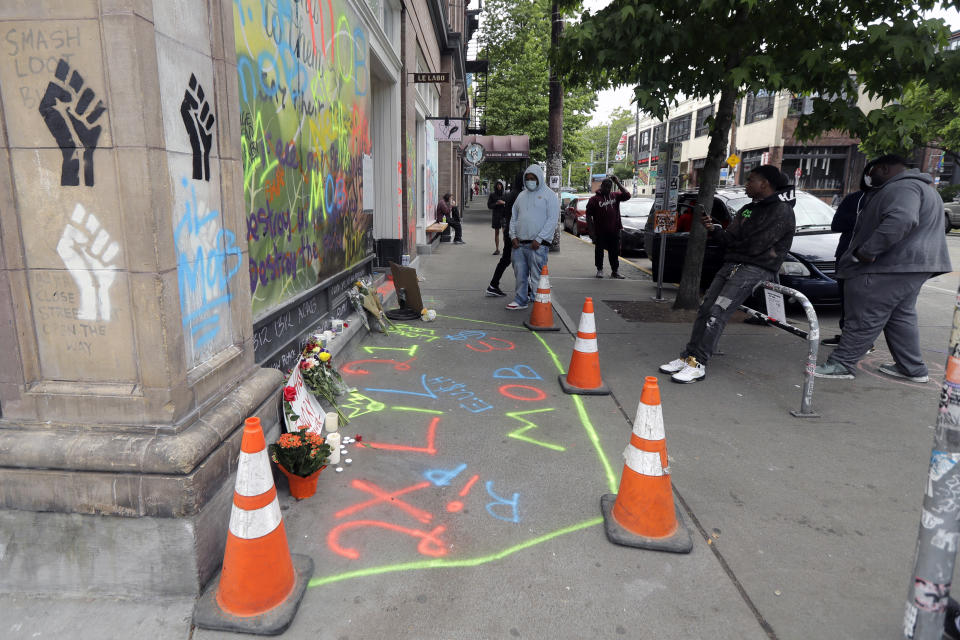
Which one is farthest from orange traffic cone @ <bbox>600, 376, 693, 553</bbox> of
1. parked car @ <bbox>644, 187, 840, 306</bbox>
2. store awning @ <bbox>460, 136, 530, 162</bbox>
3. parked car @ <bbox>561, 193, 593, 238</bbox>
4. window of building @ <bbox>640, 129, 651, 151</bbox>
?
window of building @ <bbox>640, 129, 651, 151</bbox>

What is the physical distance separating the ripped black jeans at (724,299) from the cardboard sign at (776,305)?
11.1 inches

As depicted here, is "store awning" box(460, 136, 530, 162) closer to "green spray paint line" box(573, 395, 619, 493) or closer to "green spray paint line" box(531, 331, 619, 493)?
"green spray paint line" box(531, 331, 619, 493)

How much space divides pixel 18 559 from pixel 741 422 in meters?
4.38

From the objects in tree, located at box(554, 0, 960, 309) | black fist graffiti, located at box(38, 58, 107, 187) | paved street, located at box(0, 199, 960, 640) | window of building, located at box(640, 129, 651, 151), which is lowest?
paved street, located at box(0, 199, 960, 640)

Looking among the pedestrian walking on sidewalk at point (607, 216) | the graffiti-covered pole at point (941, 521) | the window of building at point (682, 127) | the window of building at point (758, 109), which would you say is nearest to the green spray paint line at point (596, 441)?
the graffiti-covered pole at point (941, 521)

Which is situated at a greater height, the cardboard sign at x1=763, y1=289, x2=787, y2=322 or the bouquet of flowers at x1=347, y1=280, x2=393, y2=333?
the cardboard sign at x1=763, y1=289, x2=787, y2=322

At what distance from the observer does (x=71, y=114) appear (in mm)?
2246

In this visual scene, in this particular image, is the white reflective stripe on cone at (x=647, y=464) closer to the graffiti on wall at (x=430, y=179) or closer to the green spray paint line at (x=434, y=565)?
the green spray paint line at (x=434, y=565)

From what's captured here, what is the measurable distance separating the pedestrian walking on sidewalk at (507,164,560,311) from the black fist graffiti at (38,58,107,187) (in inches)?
235

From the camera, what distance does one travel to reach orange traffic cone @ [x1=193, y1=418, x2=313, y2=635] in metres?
2.21

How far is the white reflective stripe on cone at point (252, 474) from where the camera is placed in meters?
2.19

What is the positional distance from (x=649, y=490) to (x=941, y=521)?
1.16m

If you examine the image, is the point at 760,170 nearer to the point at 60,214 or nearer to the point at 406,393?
the point at 406,393

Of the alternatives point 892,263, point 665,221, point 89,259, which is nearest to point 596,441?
point 89,259
